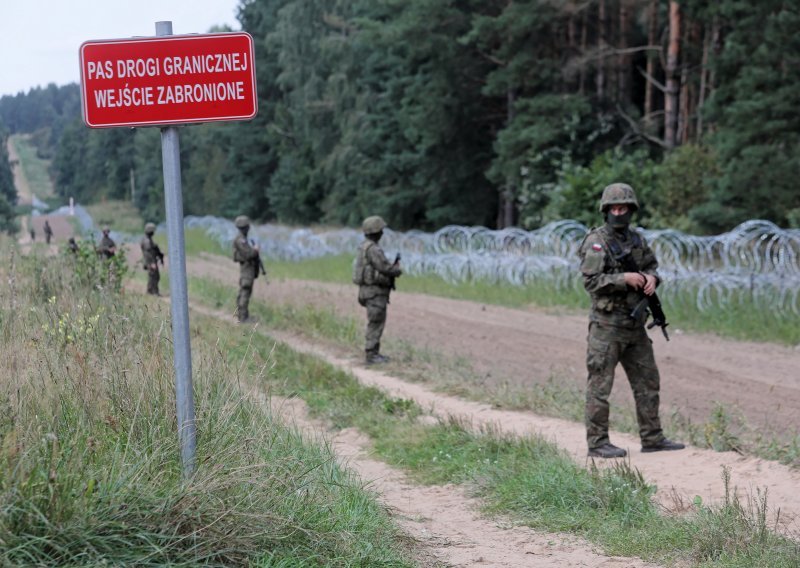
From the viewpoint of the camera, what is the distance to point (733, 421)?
8922 millimetres

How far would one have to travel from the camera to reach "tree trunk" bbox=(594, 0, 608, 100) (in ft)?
101

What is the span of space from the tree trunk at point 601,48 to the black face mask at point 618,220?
23616 millimetres

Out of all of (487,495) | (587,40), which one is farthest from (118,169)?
(487,495)

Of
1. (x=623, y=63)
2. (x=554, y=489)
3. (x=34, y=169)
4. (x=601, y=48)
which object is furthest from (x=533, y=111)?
(x=34, y=169)

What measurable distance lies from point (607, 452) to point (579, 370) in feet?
16.3

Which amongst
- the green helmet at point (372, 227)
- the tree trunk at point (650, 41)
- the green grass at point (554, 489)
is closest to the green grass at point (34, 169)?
the tree trunk at point (650, 41)

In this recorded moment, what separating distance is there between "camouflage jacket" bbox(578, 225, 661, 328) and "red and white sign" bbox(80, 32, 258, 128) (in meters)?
3.73

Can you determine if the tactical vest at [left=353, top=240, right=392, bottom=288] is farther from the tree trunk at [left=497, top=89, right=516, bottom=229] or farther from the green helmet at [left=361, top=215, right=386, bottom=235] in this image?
the tree trunk at [left=497, top=89, right=516, bottom=229]

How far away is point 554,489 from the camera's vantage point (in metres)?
6.11

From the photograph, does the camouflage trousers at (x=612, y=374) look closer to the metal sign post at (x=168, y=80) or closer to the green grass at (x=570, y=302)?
the metal sign post at (x=168, y=80)

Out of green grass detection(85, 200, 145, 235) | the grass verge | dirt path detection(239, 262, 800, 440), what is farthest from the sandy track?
green grass detection(85, 200, 145, 235)

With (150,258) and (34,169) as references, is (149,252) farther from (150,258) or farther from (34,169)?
(34,169)

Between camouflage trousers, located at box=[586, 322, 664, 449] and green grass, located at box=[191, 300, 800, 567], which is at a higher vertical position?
camouflage trousers, located at box=[586, 322, 664, 449]

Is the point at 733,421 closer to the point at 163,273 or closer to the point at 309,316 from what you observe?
the point at 309,316
